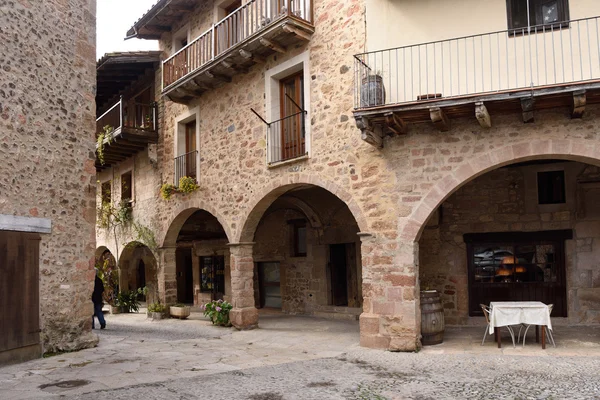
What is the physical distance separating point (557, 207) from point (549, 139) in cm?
309

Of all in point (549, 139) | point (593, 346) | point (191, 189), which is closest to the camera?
point (549, 139)

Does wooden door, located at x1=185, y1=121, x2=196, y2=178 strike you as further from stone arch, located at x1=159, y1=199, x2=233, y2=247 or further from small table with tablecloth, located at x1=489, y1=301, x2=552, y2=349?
small table with tablecloth, located at x1=489, y1=301, x2=552, y2=349

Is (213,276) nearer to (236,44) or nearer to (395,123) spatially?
(236,44)

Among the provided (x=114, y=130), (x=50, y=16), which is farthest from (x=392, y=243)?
(x=114, y=130)

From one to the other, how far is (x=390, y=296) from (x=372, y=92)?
299 cm

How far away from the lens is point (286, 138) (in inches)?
399

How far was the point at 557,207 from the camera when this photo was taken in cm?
981

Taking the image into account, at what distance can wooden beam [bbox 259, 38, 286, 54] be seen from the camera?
9695 mm

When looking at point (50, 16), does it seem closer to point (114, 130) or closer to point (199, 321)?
point (114, 130)

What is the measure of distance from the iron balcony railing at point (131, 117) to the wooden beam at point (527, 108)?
9.65m

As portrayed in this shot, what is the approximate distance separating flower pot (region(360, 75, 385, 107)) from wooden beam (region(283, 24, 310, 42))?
197 centimetres

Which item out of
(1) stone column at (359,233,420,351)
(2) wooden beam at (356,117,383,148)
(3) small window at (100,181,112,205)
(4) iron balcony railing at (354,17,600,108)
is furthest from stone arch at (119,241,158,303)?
(4) iron balcony railing at (354,17,600,108)

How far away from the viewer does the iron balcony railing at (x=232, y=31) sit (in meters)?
9.67

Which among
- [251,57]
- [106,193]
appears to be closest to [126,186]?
[106,193]
